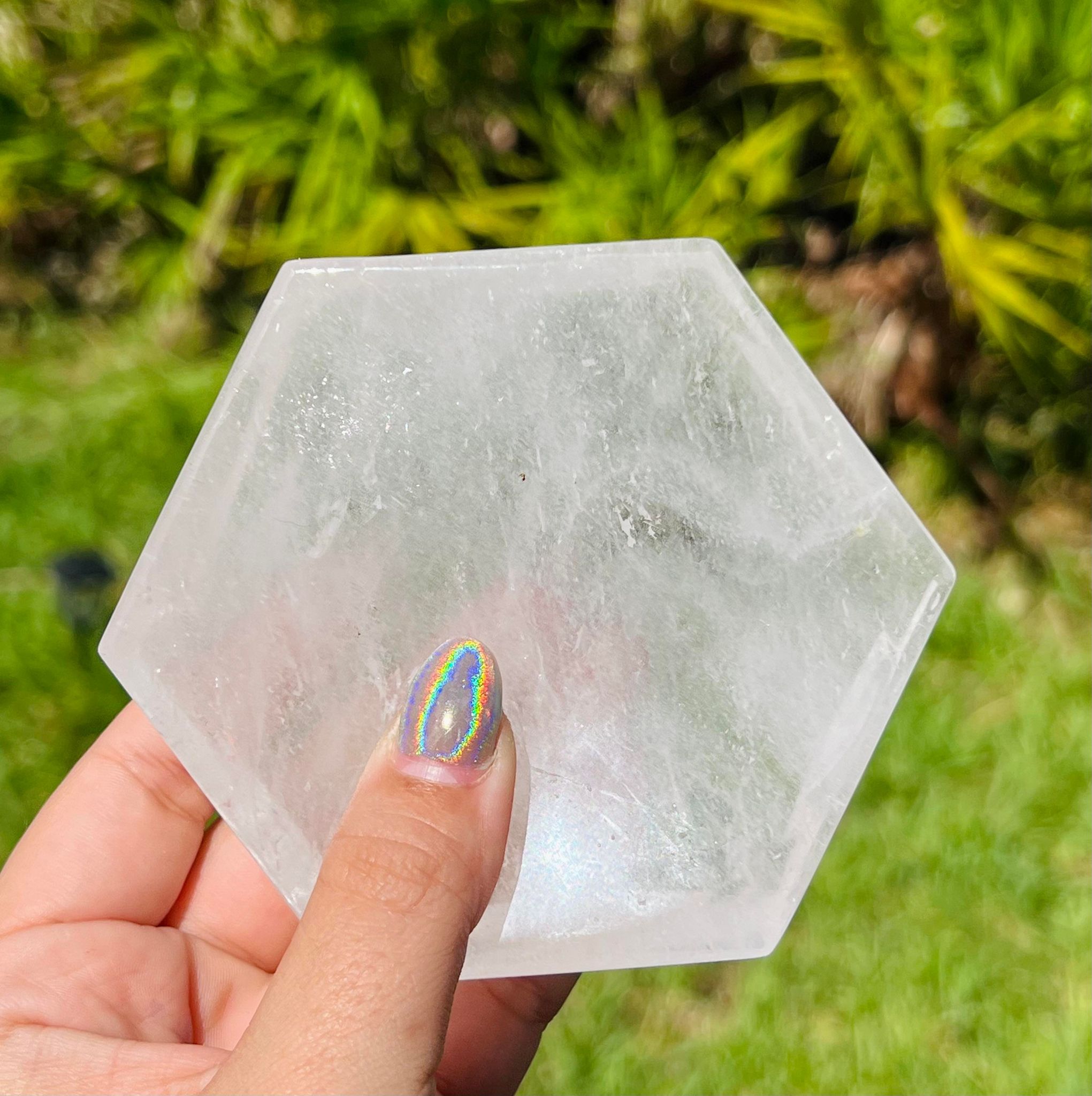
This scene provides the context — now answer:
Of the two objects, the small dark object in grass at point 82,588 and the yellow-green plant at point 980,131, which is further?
the small dark object in grass at point 82,588

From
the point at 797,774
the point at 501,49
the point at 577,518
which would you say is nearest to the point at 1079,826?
the point at 797,774

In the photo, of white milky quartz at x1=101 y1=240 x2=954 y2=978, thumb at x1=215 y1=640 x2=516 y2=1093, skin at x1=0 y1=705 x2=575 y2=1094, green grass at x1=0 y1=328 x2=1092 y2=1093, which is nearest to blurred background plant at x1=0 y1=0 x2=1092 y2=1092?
green grass at x1=0 y1=328 x2=1092 y2=1093

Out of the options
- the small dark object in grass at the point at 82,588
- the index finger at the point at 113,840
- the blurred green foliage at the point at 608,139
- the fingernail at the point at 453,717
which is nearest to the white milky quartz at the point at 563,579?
the fingernail at the point at 453,717

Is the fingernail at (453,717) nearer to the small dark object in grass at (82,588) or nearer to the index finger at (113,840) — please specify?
the index finger at (113,840)

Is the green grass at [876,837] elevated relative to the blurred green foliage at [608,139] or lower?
lower

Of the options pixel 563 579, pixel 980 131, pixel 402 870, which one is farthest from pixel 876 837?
pixel 980 131

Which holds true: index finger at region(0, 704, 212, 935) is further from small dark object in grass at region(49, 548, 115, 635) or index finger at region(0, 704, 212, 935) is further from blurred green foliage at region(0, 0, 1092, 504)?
blurred green foliage at region(0, 0, 1092, 504)
